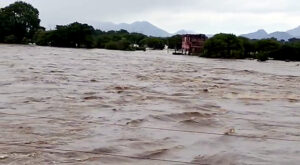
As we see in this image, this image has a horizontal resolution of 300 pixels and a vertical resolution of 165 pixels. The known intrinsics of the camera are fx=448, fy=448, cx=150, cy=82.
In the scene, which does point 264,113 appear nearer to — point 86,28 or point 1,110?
point 1,110

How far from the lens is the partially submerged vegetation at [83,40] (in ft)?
222

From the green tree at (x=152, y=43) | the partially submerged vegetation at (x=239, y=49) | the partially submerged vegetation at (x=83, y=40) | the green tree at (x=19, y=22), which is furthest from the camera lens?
the green tree at (x=152, y=43)

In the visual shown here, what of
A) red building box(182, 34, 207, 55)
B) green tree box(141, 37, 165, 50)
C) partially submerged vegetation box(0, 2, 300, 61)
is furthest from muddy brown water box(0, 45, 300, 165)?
green tree box(141, 37, 165, 50)

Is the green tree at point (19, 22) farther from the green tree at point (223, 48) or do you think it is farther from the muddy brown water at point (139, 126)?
the muddy brown water at point (139, 126)

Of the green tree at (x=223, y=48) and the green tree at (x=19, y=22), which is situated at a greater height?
the green tree at (x=19, y=22)

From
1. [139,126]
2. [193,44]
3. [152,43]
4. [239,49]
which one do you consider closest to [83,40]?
[193,44]

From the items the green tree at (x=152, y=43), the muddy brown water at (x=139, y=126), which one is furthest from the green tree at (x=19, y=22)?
the muddy brown water at (x=139, y=126)

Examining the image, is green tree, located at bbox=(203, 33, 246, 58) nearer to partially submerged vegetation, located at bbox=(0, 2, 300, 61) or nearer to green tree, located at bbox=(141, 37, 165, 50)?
partially submerged vegetation, located at bbox=(0, 2, 300, 61)

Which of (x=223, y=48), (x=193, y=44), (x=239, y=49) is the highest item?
(x=193, y=44)

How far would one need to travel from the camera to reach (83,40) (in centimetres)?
8012

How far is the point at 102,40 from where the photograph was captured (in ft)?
302

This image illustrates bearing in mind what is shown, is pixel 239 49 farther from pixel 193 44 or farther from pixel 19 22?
pixel 19 22

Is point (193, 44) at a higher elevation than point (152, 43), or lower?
higher

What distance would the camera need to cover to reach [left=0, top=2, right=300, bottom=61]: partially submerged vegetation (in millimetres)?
67688
